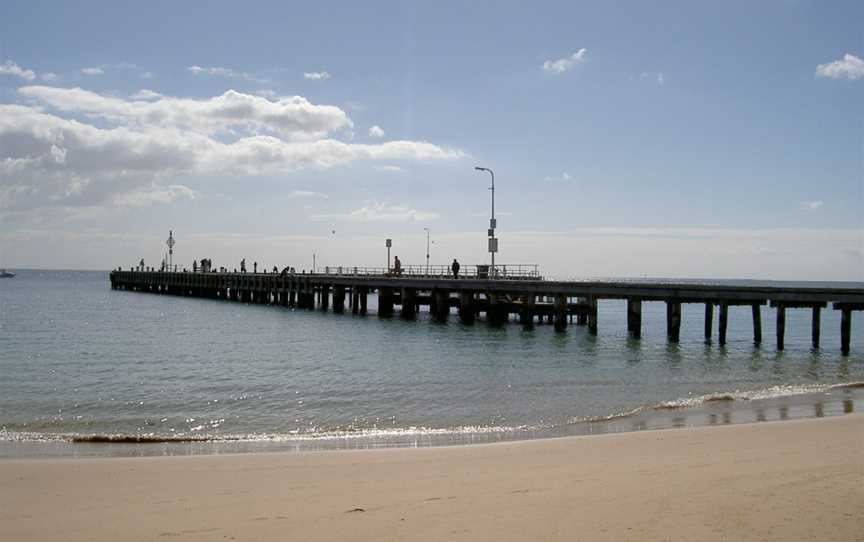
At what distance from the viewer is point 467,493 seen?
8.91 meters

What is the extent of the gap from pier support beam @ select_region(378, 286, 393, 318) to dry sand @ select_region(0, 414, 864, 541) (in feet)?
129

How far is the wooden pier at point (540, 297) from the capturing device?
33.1m

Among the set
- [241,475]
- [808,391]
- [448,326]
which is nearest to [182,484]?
[241,475]

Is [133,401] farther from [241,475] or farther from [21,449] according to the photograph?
[241,475]

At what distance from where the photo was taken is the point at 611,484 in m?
9.24

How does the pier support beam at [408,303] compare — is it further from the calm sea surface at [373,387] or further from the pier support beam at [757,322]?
the pier support beam at [757,322]

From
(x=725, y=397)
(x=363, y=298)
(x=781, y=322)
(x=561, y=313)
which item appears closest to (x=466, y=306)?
(x=561, y=313)

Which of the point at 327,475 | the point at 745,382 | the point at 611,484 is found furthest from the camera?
the point at 745,382

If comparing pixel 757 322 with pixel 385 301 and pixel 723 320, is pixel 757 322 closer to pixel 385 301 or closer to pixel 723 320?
pixel 723 320

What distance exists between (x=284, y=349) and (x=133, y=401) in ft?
41.8

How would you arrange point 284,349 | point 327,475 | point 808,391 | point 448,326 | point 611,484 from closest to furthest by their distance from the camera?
point 611,484 → point 327,475 → point 808,391 → point 284,349 → point 448,326

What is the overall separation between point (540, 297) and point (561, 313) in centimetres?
805

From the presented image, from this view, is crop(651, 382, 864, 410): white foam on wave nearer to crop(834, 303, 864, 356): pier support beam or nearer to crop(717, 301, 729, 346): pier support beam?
crop(834, 303, 864, 356): pier support beam

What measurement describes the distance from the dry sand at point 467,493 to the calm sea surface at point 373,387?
2351 mm
